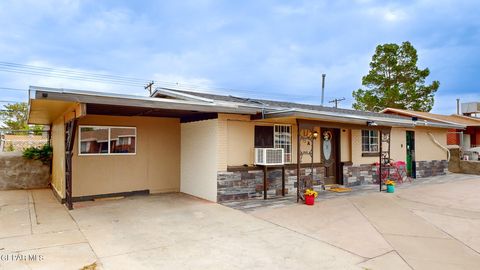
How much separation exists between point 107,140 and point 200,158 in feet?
7.90

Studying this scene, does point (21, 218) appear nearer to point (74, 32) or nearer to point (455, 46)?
point (74, 32)

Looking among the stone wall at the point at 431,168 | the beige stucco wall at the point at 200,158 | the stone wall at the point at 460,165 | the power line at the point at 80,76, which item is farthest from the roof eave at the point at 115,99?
the power line at the point at 80,76

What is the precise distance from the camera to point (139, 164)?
8.43m

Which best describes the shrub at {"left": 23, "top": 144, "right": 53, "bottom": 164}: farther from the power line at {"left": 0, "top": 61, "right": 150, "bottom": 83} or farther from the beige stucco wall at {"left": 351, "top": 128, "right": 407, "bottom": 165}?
the power line at {"left": 0, "top": 61, "right": 150, "bottom": 83}

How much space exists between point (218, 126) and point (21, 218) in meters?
4.33

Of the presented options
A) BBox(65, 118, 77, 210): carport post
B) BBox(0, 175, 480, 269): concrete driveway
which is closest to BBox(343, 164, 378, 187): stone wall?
BBox(0, 175, 480, 269): concrete driveway

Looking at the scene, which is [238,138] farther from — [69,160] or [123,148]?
[69,160]

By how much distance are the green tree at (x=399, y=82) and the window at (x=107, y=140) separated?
755 inches

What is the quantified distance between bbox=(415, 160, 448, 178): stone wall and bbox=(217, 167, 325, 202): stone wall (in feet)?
21.0

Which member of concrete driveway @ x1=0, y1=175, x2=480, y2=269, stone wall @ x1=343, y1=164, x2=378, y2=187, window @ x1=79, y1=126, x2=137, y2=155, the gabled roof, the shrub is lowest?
concrete driveway @ x1=0, y1=175, x2=480, y2=269

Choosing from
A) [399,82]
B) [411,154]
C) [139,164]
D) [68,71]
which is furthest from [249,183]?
[68,71]

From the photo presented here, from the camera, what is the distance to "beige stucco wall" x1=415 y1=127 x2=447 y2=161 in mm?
12539

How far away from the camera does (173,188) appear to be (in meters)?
8.98

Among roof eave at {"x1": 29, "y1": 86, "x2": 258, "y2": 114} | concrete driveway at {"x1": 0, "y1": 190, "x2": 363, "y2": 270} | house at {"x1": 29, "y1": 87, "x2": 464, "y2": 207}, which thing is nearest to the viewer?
concrete driveway at {"x1": 0, "y1": 190, "x2": 363, "y2": 270}
